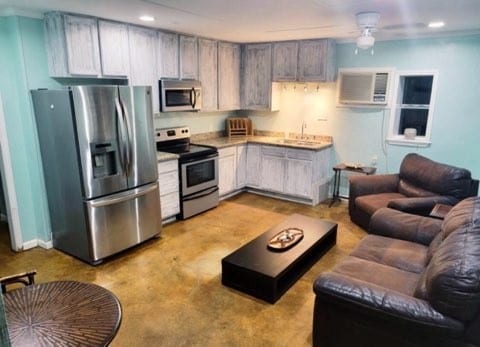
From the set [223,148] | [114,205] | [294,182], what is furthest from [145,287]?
[294,182]

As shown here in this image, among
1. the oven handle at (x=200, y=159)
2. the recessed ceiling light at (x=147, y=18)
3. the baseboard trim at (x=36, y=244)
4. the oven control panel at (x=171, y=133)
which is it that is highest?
the recessed ceiling light at (x=147, y=18)

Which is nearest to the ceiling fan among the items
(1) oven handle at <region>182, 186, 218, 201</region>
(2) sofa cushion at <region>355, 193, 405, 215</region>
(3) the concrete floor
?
(2) sofa cushion at <region>355, 193, 405, 215</region>

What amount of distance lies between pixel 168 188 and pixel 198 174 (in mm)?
538

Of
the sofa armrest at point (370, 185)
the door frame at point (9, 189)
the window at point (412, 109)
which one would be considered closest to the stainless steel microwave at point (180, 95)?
the door frame at point (9, 189)

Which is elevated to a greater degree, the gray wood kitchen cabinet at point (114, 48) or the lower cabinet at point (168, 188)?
the gray wood kitchen cabinet at point (114, 48)

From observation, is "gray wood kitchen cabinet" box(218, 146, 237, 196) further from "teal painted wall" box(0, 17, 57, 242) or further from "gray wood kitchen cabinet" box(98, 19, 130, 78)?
"teal painted wall" box(0, 17, 57, 242)

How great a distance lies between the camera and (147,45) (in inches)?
165

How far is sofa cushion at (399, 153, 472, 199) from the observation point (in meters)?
3.85

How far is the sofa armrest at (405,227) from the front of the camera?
9.78 ft

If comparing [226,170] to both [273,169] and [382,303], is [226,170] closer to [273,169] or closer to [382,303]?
[273,169]

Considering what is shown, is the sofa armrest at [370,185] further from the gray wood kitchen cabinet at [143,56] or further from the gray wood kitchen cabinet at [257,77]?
the gray wood kitchen cabinet at [143,56]

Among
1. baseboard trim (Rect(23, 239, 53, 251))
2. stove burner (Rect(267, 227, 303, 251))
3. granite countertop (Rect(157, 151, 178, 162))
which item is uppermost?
granite countertop (Rect(157, 151, 178, 162))

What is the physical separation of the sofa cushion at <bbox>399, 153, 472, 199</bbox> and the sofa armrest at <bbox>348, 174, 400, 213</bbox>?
0.17m

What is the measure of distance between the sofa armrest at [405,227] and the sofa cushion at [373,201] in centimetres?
77
